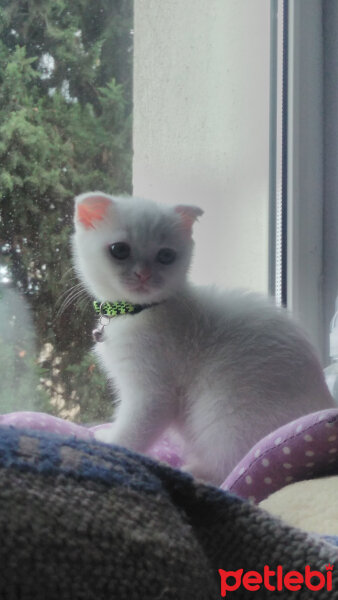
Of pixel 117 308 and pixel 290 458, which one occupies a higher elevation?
pixel 117 308

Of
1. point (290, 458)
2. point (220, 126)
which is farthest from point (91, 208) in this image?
point (220, 126)

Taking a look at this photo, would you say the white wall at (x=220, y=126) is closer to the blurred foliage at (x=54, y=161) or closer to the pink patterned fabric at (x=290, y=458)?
the blurred foliage at (x=54, y=161)

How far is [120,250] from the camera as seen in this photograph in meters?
0.99

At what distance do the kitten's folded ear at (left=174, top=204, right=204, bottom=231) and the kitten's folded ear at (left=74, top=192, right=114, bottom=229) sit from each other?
12 cm

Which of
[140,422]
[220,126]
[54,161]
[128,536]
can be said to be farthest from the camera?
[220,126]

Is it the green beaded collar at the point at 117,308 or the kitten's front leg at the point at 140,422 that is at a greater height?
the green beaded collar at the point at 117,308

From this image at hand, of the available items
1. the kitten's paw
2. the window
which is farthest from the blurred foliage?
the kitten's paw

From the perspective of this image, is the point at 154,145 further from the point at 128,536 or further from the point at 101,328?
the point at 128,536

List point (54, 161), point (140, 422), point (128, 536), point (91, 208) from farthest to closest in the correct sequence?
point (54, 161) → point (91, 208) → point (140, 422) → point (128, 536)

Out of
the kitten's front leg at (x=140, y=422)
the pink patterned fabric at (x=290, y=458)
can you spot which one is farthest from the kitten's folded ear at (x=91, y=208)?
the pink patterned fabric at (x=290, y=458)

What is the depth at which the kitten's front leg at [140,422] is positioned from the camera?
0.91 m

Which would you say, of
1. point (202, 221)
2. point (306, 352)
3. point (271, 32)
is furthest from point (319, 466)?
point (271, 32)

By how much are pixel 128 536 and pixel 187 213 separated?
76 centimetres

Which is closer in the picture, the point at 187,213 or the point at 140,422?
the point at 140,422
